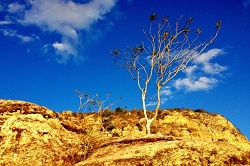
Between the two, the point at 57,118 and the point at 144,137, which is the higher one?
the point at 57,118

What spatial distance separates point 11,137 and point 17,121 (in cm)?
73

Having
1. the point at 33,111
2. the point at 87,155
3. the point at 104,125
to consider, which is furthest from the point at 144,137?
the point at 104,125

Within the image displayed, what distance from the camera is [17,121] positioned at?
415 inches

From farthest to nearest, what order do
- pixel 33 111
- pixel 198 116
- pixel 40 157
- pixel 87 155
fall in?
pixel 198 116 < pixel 33 111 < pixel 87 155 < pixel 40 157

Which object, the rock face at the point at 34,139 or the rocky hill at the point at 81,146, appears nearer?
the rocky hill at the point at 81,146

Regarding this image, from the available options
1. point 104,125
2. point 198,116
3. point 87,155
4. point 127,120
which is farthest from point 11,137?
point 198,116

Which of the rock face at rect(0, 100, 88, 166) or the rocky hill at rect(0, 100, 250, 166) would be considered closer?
the rocky hill at rect(0, 100, 250, 166)

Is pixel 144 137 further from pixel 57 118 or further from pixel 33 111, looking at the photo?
pixel 33 111

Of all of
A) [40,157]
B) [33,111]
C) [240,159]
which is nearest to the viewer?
[240,159]

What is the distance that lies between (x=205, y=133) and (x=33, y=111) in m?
39.6

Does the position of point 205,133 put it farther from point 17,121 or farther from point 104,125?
point 17,121

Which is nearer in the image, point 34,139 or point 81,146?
point 34,139

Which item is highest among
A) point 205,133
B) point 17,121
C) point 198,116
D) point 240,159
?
point 198,116

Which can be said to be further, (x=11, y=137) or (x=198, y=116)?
(x=198, y=116)
